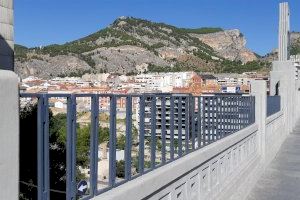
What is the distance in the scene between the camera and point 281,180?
35.6 feet

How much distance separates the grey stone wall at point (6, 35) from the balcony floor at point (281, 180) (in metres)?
5.28

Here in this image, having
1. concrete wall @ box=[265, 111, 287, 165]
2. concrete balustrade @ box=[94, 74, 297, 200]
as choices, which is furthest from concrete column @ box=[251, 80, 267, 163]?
concrete wall @ box=[265, 111, 287, 165]

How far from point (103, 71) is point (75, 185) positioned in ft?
574

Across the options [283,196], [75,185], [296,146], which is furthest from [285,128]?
[75,185]

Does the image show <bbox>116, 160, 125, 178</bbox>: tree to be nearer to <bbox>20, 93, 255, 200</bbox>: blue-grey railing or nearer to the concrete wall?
<bbox>20, 93, 255, 200</bbox>: blue-grey railing

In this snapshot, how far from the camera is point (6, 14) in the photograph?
7219mm

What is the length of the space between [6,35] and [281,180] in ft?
23.2

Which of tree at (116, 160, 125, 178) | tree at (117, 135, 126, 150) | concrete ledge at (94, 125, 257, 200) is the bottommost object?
concrete ledge at (94, 125, 257, 200)

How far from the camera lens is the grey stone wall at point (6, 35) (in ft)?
22.8

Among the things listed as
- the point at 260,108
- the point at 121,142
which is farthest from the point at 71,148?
the point at 260,108

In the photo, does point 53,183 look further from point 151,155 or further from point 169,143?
point 169,143

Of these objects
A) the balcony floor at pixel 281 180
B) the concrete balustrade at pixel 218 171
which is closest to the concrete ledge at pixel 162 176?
the concrete balustrade at pixel 218 171

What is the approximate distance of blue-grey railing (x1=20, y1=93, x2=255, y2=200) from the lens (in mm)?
2867

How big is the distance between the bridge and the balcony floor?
0.02m
